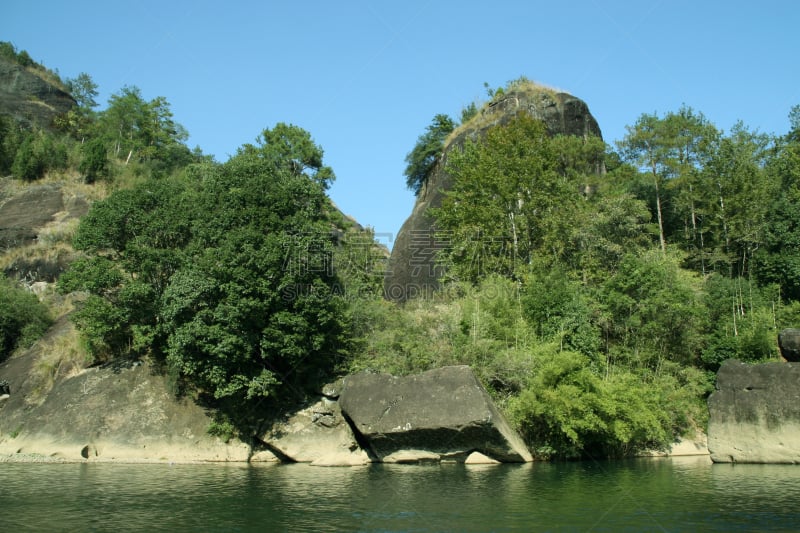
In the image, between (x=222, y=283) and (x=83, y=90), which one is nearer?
(x=222, y=283)

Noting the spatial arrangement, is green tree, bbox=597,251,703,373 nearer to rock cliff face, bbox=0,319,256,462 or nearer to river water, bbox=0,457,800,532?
river water, bbox=0,457,800,532

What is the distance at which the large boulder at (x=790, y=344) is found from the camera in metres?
29.0

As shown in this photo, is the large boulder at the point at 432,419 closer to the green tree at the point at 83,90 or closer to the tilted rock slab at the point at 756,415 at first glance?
the tilted rock slab at the point at 756,415

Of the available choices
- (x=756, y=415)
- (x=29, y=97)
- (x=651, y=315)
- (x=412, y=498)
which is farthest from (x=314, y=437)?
(x=29, y=97)

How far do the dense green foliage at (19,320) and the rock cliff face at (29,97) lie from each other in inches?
1376

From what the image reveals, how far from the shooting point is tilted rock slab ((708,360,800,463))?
1050 inches

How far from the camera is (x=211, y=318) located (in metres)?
29.9

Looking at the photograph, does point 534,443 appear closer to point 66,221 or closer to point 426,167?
point 426,167

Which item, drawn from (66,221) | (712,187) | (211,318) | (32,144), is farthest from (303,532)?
(32,144)

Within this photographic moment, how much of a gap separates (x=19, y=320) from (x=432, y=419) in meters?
28.9

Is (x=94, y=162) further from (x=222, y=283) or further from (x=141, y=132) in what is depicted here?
(x=222, y=283)

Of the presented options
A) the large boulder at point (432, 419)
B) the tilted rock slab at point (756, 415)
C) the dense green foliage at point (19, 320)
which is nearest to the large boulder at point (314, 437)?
the large boulder at point (432, 419)

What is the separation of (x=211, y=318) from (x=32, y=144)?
4086 cm

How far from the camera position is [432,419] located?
92.4 feet
